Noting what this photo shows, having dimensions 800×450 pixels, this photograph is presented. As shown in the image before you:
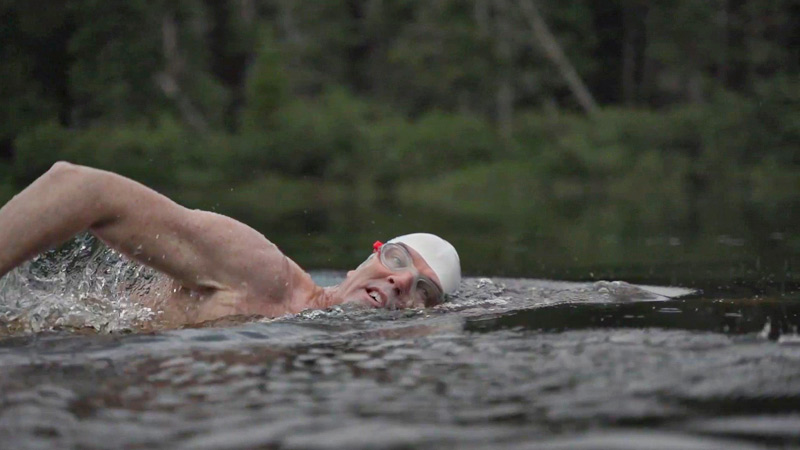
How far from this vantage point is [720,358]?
4336mm

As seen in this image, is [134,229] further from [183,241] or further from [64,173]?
[64,173]

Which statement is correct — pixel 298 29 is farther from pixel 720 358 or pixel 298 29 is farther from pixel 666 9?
pixel 720 358

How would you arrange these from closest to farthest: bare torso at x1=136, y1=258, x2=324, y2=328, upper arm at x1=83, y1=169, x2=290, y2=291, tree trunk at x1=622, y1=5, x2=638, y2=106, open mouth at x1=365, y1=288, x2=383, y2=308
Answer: upper arm at x1=83, y1=169, x2=290, y2=291, bare torso at x1=136, y1=258, x2=324, y2=328, open mouth at x1=365, y1=288, x2=383, y2=308, tree trunk at x1=622, y1=5, x2=638, y2=106

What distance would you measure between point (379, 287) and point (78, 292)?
5.10 ft

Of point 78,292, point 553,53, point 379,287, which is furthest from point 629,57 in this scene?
point 78,292

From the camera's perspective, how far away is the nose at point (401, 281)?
6180 millimetres

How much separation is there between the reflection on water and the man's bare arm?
285mm

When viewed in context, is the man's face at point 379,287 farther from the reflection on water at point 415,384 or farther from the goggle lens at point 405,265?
the reflection on water at point 415,384

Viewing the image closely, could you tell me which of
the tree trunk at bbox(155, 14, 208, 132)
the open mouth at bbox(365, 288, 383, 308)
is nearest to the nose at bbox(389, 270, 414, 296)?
the open mouth at bbox(365, 288, 383, 308)

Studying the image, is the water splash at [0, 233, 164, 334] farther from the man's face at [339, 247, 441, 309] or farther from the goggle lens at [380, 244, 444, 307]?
the goggle lens at [380, 244, 444, 307]

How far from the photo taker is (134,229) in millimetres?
5043

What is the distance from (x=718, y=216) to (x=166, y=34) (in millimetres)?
22877

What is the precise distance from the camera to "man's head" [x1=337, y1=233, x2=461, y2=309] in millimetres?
6125

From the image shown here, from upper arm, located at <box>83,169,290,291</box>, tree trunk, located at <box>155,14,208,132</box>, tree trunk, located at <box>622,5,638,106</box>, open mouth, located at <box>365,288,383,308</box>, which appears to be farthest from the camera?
tree trunk, located at <box>622,5,638,106</box>
